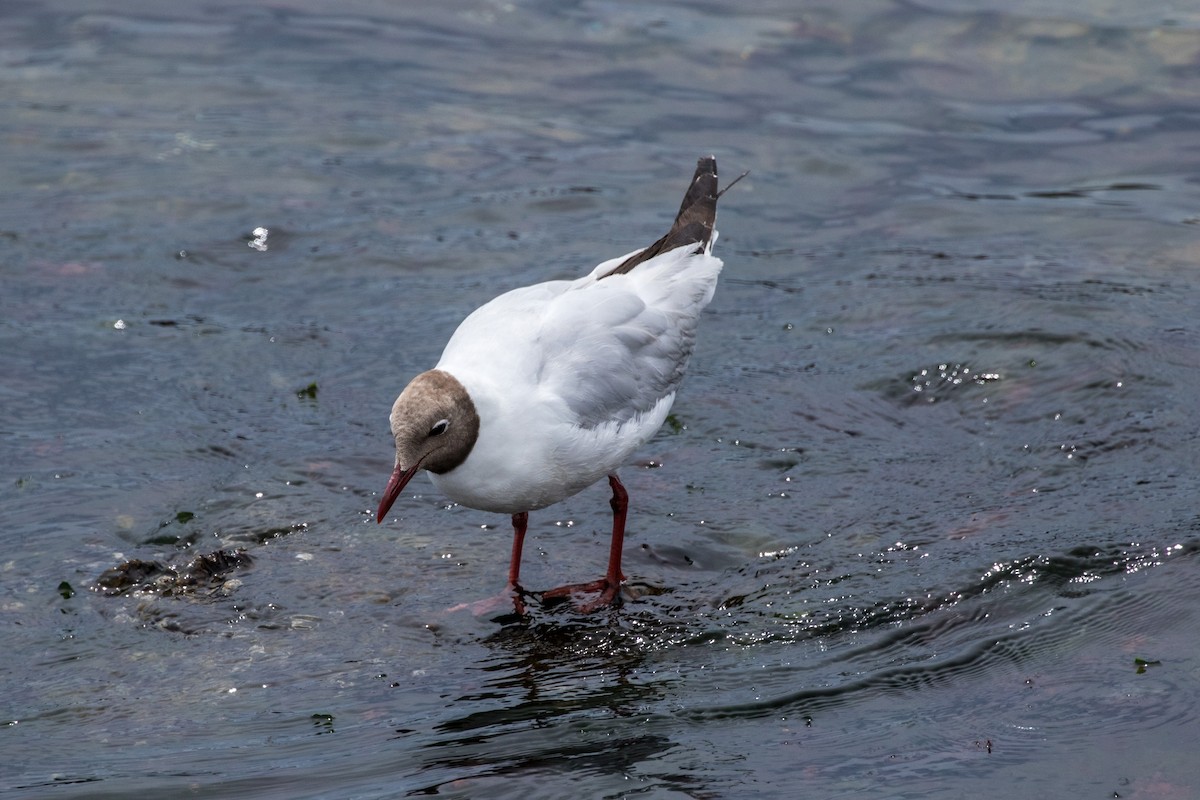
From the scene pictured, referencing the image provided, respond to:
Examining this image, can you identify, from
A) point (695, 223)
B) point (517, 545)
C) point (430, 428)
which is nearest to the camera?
point (430, 428)

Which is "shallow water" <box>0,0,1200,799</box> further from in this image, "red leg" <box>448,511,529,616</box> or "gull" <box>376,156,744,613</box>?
"gull" <box>376,156,744,613</box>

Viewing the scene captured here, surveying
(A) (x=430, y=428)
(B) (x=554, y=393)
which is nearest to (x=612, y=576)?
(B) (x=554, y=393)

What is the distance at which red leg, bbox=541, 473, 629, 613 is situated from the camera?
6.04 metres

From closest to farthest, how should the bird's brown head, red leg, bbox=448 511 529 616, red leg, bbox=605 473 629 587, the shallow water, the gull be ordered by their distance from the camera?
1. the shallow water
2. the bird's brown head
3. the gull
4. red leg, bbox=448 511 529 616
5. red leg, bbox=605 473 629 587

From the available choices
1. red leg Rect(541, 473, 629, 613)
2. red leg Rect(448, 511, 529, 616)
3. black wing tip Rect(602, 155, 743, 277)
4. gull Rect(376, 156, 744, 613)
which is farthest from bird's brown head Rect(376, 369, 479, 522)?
black wing tip Rect(602, 155, 743, 277)

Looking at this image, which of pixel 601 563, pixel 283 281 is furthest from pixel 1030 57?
pixel 601 563

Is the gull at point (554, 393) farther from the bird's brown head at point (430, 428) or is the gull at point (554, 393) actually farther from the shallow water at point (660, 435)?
the shallow water at point (660, 435)

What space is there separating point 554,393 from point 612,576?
0.88 meters

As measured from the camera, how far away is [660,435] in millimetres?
7719

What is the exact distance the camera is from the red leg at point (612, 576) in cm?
604

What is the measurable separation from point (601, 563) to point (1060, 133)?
25.0 ft

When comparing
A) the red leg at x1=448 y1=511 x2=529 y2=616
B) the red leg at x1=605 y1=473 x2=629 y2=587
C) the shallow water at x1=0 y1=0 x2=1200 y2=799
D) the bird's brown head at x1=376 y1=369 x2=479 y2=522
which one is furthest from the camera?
the red leg at x1=605 y1=473 x2=629 y2=587

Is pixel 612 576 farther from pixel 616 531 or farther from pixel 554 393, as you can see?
pixel 554 393

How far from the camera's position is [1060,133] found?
12.2m
